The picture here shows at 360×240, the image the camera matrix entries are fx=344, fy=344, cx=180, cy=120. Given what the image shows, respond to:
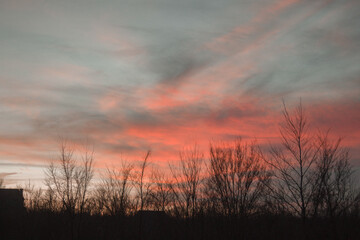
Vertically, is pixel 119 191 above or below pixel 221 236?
above

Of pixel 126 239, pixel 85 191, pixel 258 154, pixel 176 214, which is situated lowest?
pixel 126 239

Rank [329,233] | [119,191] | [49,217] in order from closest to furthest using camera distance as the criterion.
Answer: [329,233] → [49,217] → [119,191]

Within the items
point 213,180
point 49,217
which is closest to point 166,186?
point 213,180

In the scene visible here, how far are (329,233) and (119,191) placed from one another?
2697cm

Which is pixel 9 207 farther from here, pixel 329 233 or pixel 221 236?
pixel 329 233

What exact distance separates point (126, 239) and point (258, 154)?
16.5 meters

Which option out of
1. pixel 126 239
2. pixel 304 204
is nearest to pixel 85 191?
pixel 126 239

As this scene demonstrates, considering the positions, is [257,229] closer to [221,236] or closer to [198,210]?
[221,236]

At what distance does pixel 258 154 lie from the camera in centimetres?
2669

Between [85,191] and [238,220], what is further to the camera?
[85,191]

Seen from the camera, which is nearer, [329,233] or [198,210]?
[329,233]

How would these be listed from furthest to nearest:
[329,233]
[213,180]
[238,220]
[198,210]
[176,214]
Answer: [176,214]
[198,210]
[213,180]
[238,220]
[329,233]

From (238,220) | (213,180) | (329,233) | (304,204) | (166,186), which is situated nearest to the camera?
(304,204)

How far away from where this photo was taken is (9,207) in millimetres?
44656
